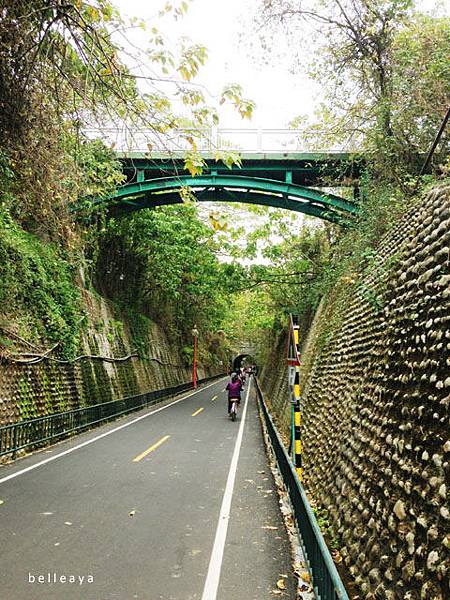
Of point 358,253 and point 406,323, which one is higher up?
point 358,253

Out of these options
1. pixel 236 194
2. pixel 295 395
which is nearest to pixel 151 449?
pixel 295 395

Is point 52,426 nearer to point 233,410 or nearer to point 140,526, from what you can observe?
point 140,526

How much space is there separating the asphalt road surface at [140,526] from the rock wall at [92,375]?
1.98 metres

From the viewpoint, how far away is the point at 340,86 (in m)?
15.9

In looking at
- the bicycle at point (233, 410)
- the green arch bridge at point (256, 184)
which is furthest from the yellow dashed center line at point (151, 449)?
the green arch bridge at point (256, 184)

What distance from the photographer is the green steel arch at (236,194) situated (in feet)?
67.1

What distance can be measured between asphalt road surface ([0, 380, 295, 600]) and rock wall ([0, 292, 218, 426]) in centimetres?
198

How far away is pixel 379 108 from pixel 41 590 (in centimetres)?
1348

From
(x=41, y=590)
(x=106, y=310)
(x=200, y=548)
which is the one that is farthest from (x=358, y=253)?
(x=106, y=310)

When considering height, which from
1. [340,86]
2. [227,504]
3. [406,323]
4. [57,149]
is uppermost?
[340,86]

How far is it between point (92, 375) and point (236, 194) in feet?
35.7

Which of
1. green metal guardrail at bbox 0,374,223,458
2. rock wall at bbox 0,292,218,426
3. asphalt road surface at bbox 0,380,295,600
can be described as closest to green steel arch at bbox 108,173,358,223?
rock wall at bbox 0,292,218,426

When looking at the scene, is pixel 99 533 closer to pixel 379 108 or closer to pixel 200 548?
pixel 200 548

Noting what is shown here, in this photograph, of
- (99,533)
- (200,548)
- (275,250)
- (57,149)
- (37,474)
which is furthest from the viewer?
(275,250)
